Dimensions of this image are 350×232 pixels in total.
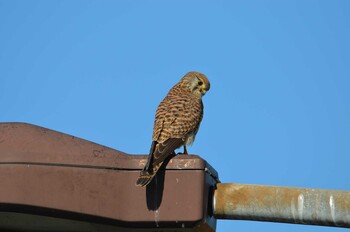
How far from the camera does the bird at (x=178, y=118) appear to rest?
4.62 metres

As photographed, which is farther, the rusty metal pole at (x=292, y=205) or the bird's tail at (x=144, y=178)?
the bird's tail at (x=144, y=178)

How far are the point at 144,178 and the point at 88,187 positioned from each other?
261mm

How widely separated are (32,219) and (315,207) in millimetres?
1256

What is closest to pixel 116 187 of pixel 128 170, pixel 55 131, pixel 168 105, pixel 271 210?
pixel 128 170

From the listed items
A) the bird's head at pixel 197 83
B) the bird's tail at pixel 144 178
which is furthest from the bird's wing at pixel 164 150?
the bird's head at pixel 197 83

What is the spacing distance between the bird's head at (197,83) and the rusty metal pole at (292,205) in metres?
3.18

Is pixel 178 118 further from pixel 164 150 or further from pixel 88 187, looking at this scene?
pixel 88 187

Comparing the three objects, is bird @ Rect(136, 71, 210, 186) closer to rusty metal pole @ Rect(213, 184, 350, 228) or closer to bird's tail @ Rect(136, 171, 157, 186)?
bird's tail @ Rect(136, 171, 157, 186)

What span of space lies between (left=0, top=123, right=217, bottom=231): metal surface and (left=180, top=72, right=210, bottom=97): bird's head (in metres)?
3.07

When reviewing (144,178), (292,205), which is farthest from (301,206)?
(144,178)

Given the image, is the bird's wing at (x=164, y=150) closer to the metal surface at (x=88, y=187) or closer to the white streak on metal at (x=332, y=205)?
the metal surface at (x=88, y=187)

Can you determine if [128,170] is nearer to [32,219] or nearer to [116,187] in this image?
[116,187]

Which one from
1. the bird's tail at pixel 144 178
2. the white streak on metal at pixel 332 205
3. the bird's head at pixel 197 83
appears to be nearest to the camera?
the white streak on metal at pixel 332 205

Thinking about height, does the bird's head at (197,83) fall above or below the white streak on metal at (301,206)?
above
